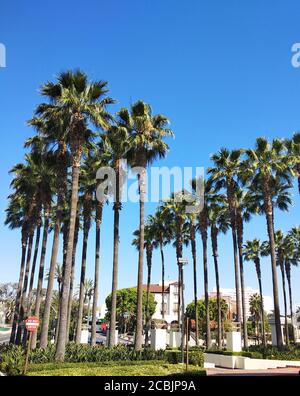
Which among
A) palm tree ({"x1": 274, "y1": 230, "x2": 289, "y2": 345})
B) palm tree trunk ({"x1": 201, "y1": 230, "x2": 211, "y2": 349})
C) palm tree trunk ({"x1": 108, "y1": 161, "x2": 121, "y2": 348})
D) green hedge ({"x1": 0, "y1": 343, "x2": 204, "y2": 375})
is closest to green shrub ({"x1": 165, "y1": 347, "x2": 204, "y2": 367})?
green hedge ({"x1": 0, "y1": 343, "x2": 204, "y2": 375})

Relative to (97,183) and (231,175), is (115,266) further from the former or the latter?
(231,175)

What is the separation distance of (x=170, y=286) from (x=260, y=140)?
8524 centimetres

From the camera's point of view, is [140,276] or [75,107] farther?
[140,276]

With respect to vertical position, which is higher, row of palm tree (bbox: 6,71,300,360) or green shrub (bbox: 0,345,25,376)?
row of palm tree (bbox: 6,71,300,360)

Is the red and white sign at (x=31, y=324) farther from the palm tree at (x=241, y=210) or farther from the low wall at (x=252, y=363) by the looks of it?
the palm tree at (x=241, y=210)

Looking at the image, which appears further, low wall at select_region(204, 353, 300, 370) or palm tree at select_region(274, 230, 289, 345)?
palm tree at select_region(274, 230, 289, 345)

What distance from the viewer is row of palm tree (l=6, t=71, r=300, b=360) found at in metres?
23.3

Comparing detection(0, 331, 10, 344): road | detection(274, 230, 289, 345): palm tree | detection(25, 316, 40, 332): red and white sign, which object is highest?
detection(274, 230, 289, 345): palm tree

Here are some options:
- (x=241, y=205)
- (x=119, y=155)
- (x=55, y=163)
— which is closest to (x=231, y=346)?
(x=241, y=205)

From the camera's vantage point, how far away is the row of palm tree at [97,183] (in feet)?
76.3

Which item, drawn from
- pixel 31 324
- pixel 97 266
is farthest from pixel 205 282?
pixel 31 324

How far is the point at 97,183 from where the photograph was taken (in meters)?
32.5

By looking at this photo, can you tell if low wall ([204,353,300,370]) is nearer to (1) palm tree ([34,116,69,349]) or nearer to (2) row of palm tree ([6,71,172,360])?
(2) row of palm tree ([6,71,172,360])

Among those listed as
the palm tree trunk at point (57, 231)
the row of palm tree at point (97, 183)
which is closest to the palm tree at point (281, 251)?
the row of palm tree at point (97, 183)
